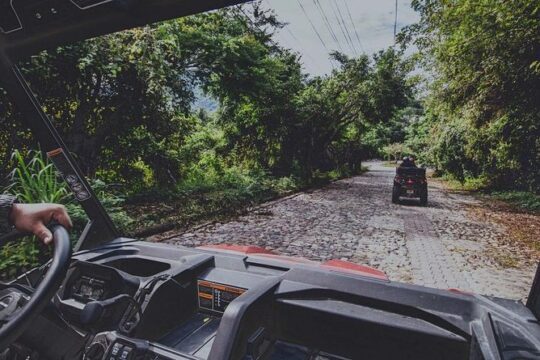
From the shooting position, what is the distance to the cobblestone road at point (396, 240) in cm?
566

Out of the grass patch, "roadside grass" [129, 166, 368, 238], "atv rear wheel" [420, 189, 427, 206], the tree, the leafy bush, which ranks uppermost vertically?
the tree

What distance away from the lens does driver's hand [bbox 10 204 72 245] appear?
1569 mm

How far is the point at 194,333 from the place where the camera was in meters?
2.14

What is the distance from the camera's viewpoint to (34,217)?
1.57 meters

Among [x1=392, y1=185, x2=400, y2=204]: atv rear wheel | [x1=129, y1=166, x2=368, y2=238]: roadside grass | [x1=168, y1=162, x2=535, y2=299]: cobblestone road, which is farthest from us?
[x1=392, y1=185, x2=400, y2=204]: atv rear wheel

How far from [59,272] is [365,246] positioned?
694 centimetres

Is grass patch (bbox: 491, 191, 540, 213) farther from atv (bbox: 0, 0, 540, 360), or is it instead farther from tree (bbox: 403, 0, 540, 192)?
atv (bbox: 0, 0, 540, 360)

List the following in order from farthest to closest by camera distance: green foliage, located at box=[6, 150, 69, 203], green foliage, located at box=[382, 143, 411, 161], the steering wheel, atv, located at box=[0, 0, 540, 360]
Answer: green foliage, located at box=[382, 143, 411, 161] → green foliage, located at box=[6, 150, 69, 203] → atv, located at box=[0, 0, 540, 360] → the steering wheel

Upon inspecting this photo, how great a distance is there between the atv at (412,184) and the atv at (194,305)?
1256 cm

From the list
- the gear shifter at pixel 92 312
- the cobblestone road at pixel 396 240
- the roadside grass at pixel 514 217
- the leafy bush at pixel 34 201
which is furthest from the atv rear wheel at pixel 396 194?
the gear shifter at pixel 92 312

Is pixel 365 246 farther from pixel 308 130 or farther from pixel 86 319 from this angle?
pixel 308 130

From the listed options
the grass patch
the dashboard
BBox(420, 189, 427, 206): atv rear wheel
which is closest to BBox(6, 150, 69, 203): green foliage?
the dashboard

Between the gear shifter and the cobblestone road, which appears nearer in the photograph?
the gear shifter

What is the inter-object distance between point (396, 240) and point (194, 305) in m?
6.89
